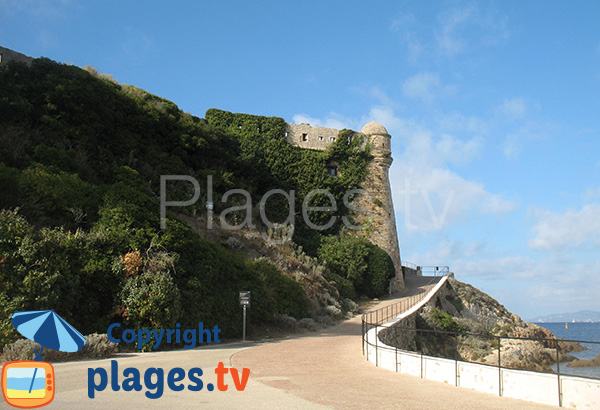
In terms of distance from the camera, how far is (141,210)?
17984 millimetres

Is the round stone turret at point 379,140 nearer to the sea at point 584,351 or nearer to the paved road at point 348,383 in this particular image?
the sea at point 584,351

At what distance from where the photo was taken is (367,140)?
43.1 meters

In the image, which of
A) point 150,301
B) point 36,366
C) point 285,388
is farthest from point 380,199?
point 36,366

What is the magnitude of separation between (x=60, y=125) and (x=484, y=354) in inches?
992

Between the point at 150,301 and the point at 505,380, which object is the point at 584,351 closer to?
the point at 505,380

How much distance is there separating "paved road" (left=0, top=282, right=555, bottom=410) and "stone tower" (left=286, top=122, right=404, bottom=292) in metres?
26.4

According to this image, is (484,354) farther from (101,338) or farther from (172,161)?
(172,161)

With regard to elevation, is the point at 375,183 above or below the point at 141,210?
above

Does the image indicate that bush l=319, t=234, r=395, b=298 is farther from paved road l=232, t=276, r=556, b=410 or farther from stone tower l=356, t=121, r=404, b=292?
paved road l=232, t=276, r=556, b=410

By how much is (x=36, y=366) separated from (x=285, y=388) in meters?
4.79

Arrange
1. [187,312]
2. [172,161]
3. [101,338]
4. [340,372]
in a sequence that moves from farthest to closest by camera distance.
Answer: [172,161]
[187,312]
[101,338]
[340,372]

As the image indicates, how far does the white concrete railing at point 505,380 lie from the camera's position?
7648mm

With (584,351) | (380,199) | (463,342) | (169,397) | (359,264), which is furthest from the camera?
(380,199)

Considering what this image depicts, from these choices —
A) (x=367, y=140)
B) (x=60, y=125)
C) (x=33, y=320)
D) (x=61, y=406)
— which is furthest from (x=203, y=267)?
(x=367, y=140)
